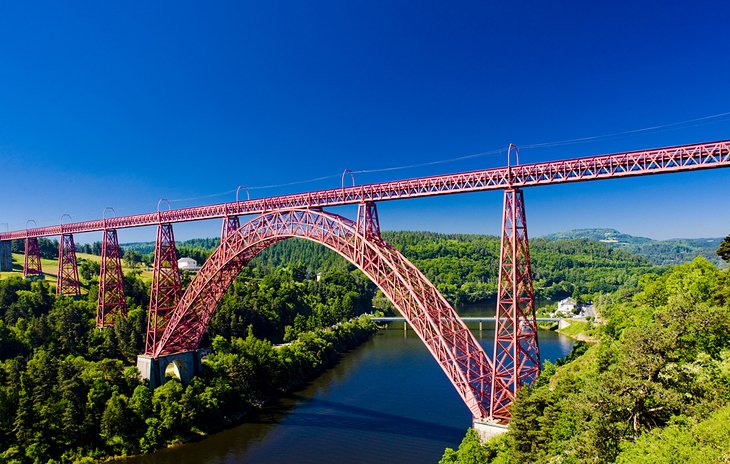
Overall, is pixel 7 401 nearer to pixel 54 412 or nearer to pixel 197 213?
pixel 54 412

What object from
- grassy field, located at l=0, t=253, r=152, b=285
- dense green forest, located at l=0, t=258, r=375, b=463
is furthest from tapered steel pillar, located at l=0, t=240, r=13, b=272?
dense green forest, located at l=0, t=258, r=375, b=463

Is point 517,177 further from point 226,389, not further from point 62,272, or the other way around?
point 62,272

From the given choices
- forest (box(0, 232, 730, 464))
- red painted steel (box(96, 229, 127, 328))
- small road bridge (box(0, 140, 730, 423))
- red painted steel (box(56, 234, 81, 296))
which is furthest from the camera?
red painted steel (box(56, 234, 81, 296))

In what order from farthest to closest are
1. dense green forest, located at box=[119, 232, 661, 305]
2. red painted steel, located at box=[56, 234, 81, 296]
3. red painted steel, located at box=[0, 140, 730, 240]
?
dense green forest, located at box=[119, 232, 661, 305] < red painted steel, located at box=[56, 234, 81, 296] < red painted steel, located at box=[0, 140, 730, 240]

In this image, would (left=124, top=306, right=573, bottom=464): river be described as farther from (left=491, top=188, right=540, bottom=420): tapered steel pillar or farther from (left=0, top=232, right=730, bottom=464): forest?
(left=491, top=188, right=540, bottom=420): tapered steel pillar

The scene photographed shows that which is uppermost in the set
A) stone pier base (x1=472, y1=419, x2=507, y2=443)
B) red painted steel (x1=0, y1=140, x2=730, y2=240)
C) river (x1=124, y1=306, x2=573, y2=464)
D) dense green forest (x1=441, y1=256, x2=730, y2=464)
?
red painted steel (x1=0, y1=140, x2=730, y2=240)

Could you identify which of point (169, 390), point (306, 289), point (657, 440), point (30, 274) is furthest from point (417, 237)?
point (657, 440)

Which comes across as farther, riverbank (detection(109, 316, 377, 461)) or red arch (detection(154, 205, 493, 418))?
riverbank (detection(109, 316, 377, 461))

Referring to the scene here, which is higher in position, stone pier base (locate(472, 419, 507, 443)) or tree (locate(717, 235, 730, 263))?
tree (locate(717, 235, 730, 263))
